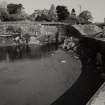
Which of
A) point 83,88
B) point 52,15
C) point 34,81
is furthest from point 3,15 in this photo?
point 83,88

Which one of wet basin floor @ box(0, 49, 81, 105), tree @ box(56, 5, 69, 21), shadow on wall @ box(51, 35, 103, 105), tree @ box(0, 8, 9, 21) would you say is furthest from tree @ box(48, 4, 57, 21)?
shadow on wall @ box(51, 35, 103, 105)

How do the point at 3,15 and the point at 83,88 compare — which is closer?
the point at 83,88

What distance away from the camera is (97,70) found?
18.4 meters

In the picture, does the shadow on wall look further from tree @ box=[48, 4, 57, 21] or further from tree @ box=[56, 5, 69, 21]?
tree @ box=[56, 5, 69, 21]

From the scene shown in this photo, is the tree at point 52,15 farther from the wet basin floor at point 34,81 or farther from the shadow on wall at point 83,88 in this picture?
the shadow on wall at point 83,88

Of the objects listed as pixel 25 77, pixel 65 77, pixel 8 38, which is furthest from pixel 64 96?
pixel 8 38

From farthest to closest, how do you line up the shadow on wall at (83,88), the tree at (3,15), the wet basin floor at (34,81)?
the tree at (3,15), the wet basin floor at (34,81), the shadow on wall at (83,88)

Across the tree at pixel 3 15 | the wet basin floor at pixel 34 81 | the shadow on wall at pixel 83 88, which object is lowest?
the wet basin floor at pixel 34 81

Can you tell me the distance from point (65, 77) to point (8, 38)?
28821 mm

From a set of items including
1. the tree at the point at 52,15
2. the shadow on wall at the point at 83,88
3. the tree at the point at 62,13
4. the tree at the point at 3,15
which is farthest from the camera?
the tree at the point at 62,13

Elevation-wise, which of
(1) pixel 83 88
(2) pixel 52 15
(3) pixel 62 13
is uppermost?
(3) pixel 62 13

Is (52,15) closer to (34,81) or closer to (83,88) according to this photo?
(34,81)

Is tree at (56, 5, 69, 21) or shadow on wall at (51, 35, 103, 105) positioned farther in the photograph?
tree at (56, 5, 69, 21)

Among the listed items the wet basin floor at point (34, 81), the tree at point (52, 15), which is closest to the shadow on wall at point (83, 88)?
the wet basin floor at point (34, 81)
